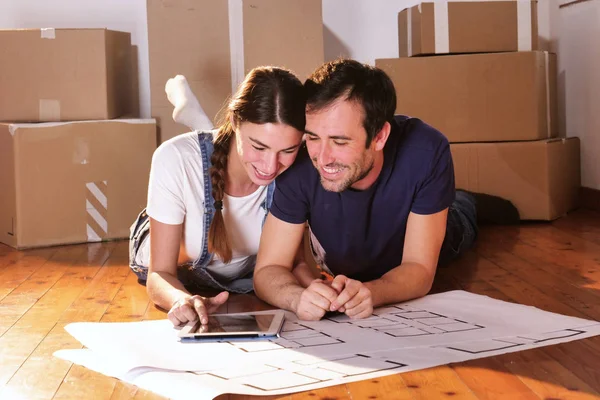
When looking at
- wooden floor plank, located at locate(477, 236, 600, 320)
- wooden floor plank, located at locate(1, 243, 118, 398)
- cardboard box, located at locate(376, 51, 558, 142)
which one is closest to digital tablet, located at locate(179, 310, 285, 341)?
wooden floor plank, located at locate(1, 243, 118, 398)

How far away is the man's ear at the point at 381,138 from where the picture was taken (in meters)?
1.64

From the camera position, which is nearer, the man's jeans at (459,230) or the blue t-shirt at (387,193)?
the blue t-shirt at (387,193)

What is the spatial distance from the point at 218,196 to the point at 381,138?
395 millimetres

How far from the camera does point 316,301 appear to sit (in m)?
1.56

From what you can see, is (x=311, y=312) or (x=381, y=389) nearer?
Result: (x=381, y=389)

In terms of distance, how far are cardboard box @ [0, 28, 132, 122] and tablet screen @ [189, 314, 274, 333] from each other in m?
1.64

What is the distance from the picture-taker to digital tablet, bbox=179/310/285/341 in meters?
1.46

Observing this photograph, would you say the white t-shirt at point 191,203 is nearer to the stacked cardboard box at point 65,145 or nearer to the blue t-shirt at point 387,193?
the blue t-shirt at point 387,193

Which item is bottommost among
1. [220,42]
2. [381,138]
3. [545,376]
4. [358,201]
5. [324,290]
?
[545,376]

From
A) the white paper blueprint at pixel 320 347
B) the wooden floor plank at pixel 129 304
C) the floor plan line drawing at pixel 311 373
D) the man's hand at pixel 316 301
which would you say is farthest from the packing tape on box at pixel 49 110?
the floor plan line drawing at pixel 311 373

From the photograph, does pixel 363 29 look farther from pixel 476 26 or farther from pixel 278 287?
pixel 278 287

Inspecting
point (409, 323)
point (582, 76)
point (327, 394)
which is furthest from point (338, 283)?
point (582, 76)

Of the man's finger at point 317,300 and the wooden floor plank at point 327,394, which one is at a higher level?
the man's finger at point 317,300

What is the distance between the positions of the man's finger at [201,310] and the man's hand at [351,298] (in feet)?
0.77
